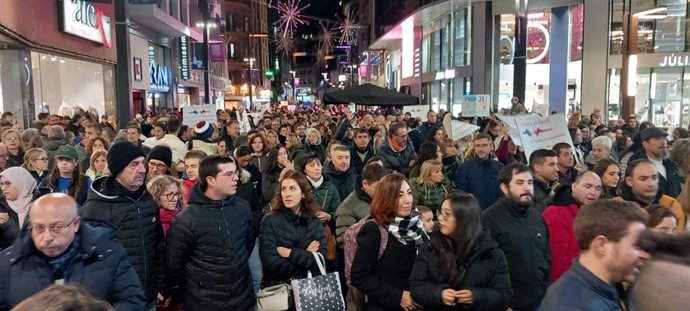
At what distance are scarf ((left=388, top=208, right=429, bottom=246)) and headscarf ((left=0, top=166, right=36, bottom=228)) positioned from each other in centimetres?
343

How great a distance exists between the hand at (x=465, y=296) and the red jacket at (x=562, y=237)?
4.41 ft

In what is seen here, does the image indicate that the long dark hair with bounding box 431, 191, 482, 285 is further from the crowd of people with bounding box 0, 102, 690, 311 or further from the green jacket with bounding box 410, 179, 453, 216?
the green jacket with bounding box 410, 179, 453, 216

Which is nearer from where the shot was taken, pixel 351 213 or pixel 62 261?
pixel 62 261

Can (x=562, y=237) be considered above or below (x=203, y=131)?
below

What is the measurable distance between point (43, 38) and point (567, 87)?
66.6 ft

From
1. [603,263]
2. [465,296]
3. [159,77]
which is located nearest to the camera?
[603,263]

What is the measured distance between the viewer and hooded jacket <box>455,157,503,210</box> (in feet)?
25.1

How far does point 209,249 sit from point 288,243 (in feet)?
2.37

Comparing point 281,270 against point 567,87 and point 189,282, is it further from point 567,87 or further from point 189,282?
point 567,87

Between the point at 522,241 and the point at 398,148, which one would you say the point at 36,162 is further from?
the point at 522,241

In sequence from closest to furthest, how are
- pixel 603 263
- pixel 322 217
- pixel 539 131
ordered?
pixel 603 263, pixel 322 217, pixel 539 131

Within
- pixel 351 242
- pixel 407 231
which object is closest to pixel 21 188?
pixel 351 242

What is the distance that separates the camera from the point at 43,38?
58.2 ft

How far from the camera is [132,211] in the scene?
14.4 ft
